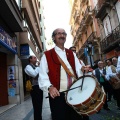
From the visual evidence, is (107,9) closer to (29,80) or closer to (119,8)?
(119,8)

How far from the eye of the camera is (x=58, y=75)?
2.85 meters

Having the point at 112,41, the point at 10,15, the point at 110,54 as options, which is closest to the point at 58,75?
the point at 10,15

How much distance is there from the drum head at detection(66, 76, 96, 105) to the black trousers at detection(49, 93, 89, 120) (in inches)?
5.2

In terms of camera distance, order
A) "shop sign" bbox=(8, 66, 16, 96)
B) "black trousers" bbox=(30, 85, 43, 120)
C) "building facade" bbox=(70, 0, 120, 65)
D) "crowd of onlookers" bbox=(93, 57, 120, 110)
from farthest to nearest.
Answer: "building facade" bbox=(70, 0, 120, 65)
"shop sign" bbox=(8, 66, 16, 96)
"crowd of onlookers" bbox=(93, 57, 120, 110)
"black trousers" bbox=(30, 85, 43, 120)

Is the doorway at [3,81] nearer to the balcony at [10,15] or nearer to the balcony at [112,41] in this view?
the balcony at [10,15]

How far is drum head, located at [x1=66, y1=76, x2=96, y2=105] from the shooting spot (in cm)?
256

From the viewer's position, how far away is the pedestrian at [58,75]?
2750 millimetres

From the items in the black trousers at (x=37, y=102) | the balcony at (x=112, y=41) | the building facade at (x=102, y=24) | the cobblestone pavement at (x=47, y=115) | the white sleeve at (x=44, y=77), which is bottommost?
the cobblestone pavement at (x=47, y=115)

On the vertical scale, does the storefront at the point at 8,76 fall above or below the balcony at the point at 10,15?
below

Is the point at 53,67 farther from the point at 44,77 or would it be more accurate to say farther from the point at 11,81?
the point at 11,81

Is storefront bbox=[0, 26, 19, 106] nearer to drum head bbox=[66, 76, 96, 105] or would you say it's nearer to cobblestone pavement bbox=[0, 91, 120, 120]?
cobblestone pavement bbox=[0, 91, 120, 120]

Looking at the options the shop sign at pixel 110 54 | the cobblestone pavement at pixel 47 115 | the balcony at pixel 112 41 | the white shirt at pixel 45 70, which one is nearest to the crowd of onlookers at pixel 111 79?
the cobblestone pavement at pixel 47 115

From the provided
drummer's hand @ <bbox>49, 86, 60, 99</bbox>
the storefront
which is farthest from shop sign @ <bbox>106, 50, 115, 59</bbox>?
drummer's hand @ <bbox>49, 86, 60, 99</bbox>

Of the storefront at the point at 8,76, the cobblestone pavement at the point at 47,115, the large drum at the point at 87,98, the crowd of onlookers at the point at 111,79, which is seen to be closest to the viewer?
the large drum at the point at 87,98
